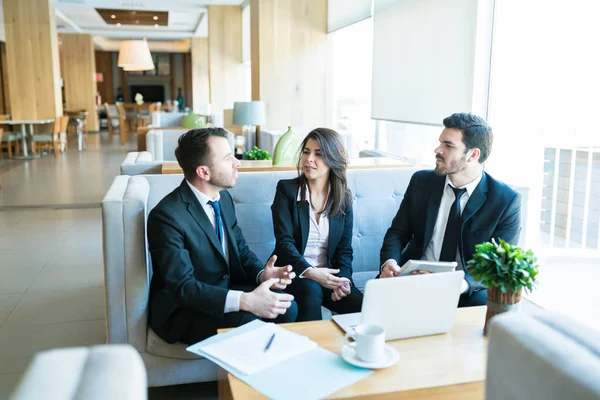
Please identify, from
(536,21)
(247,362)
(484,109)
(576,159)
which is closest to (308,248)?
(247,362)

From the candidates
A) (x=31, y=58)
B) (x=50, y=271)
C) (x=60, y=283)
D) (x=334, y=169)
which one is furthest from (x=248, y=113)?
(x=31, y=58)

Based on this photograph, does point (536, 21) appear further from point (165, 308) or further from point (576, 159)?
point (165, 308)

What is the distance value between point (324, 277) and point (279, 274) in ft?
0.87

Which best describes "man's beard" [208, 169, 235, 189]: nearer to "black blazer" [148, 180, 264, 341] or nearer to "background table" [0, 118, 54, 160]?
"black blazer" [148, 180, 264, 341]

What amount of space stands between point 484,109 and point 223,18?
9.75 m

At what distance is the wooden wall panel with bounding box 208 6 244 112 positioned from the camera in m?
12.3

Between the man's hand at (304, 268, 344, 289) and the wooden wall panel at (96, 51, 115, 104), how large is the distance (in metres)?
25.3

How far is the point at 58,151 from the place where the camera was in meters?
12.8

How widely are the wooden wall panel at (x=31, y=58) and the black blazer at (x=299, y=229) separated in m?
11.4

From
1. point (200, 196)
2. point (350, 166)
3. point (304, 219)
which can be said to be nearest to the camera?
point (200, 196)

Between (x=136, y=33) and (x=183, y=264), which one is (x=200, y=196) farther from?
(x=136, y=33)

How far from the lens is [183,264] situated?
2305 mm

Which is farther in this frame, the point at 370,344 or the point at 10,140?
the point at 10,140

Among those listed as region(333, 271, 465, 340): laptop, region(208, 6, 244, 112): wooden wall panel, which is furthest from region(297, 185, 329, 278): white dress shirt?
region(208, 6, 244, 112): wooden wall panel
